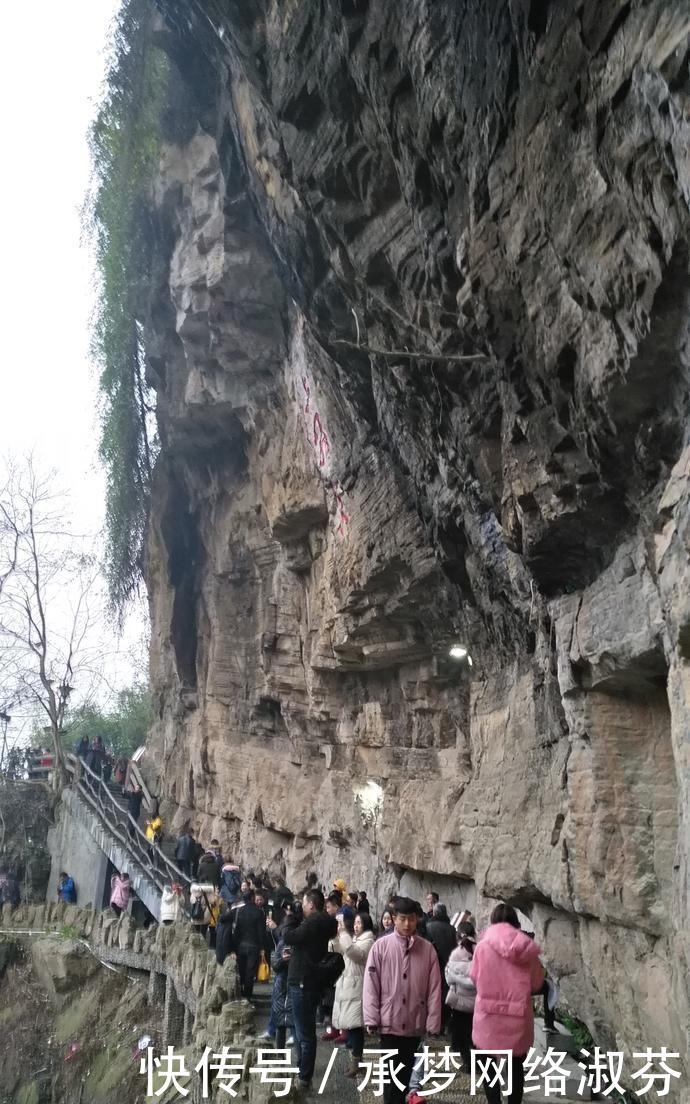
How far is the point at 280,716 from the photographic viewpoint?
15836 millimetres

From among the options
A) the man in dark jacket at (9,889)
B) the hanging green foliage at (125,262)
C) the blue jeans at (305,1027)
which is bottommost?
the blue jeans at (305,1027)

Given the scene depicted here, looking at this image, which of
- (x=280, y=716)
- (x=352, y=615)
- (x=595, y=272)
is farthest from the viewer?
(x=280, y=716)

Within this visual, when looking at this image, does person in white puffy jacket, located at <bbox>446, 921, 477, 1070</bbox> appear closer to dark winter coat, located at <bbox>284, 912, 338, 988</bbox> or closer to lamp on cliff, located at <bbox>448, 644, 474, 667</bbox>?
dark winter coat, located at <bbox>284, 912, 338, 988</bbox>

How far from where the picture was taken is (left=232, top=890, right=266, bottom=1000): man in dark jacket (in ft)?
25.0

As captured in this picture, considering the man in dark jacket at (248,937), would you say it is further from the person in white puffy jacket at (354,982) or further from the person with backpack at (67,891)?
the person with backpack at (67,891)

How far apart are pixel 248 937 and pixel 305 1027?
8.39ft

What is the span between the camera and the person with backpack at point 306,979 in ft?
17.3

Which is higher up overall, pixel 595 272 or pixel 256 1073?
pixel 595 272

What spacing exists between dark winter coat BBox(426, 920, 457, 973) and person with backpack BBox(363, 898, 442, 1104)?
1.68m

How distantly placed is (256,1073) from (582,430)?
4476mm

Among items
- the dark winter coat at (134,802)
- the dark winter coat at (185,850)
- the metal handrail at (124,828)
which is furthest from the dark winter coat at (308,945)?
the dark winter coat at (134,802)

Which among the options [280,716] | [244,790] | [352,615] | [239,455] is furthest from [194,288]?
[244,790]

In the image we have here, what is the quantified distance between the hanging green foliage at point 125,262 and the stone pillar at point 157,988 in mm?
12081

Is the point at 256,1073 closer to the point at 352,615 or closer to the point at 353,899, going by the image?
the point at 353,899
